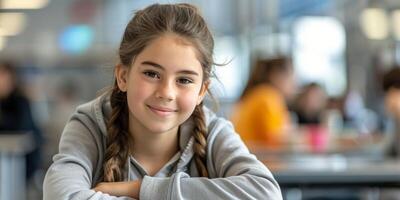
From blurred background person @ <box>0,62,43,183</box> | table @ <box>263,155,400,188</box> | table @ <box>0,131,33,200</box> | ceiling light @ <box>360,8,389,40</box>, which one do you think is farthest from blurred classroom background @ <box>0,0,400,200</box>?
table @ <box>263,155,400,188</box>

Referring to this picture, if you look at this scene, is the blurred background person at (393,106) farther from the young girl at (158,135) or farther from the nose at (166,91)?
the nose at (166,91)

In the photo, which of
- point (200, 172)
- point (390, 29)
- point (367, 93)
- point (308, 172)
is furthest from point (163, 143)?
point (367, 93)

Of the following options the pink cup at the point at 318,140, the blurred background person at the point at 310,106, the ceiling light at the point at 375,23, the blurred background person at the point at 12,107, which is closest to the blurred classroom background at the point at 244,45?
the ceiling light at the point at 375,23

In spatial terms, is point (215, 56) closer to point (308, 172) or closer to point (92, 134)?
point (92, 134)

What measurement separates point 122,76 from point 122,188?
0.21 metres

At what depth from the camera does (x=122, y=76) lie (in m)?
1.42

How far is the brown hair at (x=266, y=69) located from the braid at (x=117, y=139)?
119 inches

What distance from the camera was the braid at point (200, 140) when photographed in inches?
57.4

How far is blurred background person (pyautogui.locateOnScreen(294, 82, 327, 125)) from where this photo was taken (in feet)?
25.0

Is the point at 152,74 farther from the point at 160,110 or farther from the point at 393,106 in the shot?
the point at 393,106

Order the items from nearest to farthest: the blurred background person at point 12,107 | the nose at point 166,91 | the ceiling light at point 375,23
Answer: the nose at point 166,91 < the blurred background person at point 12,107 < the ceiling light at point 375,23

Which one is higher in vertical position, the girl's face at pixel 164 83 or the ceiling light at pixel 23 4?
the girl's face at pixel 164 83

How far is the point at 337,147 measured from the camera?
5.01 metres

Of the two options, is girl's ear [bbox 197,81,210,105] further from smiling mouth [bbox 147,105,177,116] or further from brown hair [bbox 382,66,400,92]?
brown hair [bbox 382,66,400,92]
